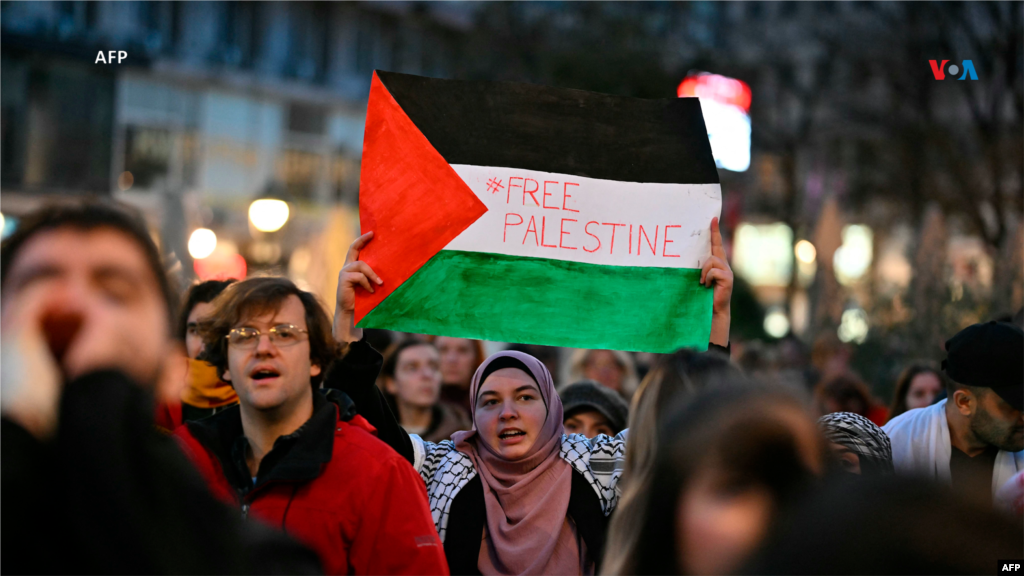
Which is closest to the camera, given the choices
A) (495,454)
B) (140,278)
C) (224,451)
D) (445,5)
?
(140,278)

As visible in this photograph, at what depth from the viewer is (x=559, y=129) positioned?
426cm

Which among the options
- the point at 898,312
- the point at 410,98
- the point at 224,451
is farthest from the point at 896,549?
the point at 898,312

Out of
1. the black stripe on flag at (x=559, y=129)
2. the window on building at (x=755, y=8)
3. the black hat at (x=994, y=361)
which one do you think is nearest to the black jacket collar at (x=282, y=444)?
the black stripe on flag at (x=559, y=129)

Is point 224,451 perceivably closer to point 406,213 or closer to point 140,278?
point 406,213

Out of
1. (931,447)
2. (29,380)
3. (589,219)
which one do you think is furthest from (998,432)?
(29,380)

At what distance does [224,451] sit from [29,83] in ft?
84.7

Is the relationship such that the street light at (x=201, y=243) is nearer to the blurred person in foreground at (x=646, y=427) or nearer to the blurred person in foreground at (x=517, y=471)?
the blurred person in foreground at (x=517, y=471)

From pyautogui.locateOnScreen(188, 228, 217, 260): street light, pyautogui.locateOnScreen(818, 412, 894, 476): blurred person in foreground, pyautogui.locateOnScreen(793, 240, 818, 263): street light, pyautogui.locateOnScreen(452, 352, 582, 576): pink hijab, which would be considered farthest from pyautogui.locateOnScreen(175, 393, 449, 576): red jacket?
pyautogui.locateOnScreen(793, 240, 818, 263): street light

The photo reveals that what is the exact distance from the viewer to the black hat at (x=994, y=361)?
163 inches

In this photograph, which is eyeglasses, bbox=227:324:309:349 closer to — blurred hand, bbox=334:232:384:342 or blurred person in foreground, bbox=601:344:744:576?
blurred hand, bbox=334:232:384:342

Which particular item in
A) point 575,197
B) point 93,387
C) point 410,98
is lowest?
point 93,387

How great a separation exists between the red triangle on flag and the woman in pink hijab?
585 mm

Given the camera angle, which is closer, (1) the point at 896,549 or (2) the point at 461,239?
(1) the point at 896,549

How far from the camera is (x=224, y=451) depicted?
340cm
